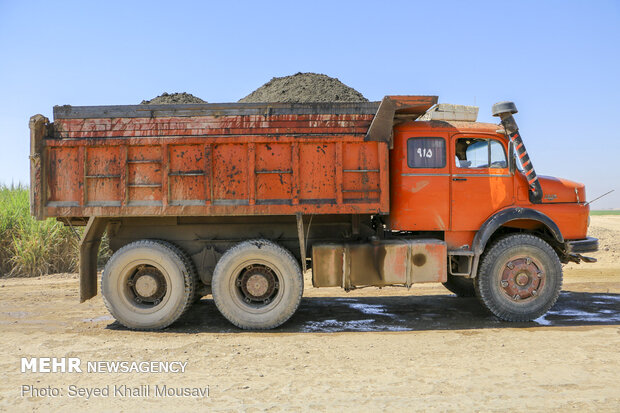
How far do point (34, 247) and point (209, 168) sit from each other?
25.2ft

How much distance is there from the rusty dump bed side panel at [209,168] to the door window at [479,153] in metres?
1.30

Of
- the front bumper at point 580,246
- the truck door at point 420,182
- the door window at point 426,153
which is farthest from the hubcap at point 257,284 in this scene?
the front bumper at point 580,246

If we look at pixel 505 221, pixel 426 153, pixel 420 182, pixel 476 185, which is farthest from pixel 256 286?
pixel 505 221

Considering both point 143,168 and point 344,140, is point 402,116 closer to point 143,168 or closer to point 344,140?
point 344,140

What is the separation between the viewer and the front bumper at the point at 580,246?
639 cm

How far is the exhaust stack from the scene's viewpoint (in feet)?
20.8

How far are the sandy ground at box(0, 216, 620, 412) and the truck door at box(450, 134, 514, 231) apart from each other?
158 centimetres

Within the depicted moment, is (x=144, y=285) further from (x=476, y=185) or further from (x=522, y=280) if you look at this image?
(x=522, y=280)

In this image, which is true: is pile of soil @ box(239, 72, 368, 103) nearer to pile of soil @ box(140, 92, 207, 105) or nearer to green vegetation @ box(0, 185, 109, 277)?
pile of soil @ box(140, 92, 207, 105)

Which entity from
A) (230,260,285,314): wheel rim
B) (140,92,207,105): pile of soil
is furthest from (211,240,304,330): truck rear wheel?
(140,92,207,105): pile of soil

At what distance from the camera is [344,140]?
5969mm

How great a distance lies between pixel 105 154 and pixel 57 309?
3.10m

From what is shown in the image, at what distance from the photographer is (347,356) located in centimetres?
468

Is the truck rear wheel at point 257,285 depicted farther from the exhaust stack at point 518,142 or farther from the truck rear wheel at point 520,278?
the exhaust stack at point 518,142
